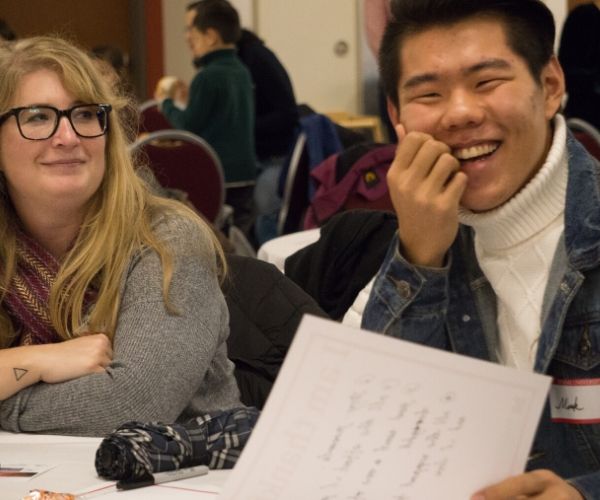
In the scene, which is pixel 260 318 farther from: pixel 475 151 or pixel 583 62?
pixel 583 62

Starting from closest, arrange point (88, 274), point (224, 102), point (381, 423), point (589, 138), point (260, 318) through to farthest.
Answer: point (381, 423), point (88, 274), point (260, 318), point (589, 138), point (224, 102)

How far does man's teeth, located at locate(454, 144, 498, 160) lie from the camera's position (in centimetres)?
153

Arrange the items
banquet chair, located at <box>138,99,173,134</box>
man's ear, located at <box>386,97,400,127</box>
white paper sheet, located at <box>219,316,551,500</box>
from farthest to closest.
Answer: banquet chair, located at <box>138,99,173,134</box> → man's ear, located at <box>386,97,400,127</box> → white paper sheet, located at <box>219,316,551,500</box>

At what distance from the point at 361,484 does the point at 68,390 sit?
0.94 meters

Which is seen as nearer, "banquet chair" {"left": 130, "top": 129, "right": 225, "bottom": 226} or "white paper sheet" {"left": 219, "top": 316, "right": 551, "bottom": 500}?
"white paper sheet" {"left": 219, "top": 316, "right": 551, "bottom": 500}

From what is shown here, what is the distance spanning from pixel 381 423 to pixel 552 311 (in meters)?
0.44

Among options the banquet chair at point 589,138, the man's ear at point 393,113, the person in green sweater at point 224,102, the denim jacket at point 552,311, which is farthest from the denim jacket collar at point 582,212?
the person in green sweater at point 224,102

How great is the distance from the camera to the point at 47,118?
2186 millimetres

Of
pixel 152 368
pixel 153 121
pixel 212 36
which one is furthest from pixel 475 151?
pixel 153 121

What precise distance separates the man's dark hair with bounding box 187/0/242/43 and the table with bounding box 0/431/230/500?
15.6ft

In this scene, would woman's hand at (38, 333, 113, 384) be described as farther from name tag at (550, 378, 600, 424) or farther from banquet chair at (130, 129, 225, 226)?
banquet chair at (130, 129, 225, 226)

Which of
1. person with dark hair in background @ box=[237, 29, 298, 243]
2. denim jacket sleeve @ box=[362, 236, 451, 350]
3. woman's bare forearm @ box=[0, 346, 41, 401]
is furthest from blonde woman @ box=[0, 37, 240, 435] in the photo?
person with dark hair in background @ box=[237, 29, 298, 243]

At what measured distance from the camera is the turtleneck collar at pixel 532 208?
155 centimetres

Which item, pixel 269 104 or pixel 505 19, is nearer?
pixel 505 19
